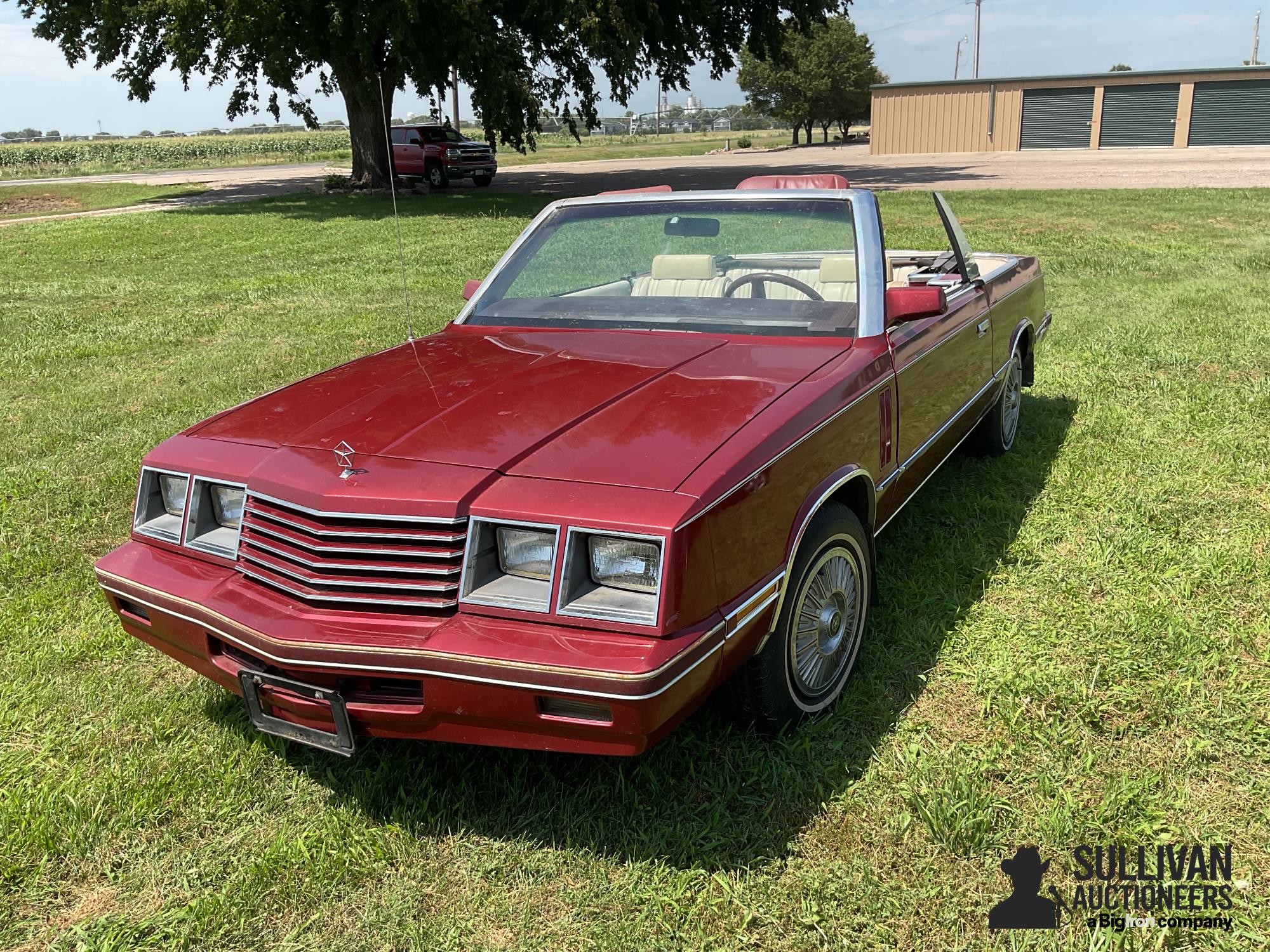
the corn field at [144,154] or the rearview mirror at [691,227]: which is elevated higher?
the corn field at [144,154]

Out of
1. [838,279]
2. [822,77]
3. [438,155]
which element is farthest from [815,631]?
→ [822,77]

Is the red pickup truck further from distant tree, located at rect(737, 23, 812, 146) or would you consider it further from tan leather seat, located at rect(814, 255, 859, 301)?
distant tree, located at rect(737, 23, 812, 146)

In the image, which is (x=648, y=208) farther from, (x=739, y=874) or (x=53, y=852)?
(x=53, y=852)

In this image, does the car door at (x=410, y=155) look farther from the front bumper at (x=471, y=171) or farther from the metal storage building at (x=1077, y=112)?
the metal storage building at (x=1077, y=112)

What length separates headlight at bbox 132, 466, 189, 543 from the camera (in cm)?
292

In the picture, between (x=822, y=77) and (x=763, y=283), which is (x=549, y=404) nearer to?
(x=763, y=283)

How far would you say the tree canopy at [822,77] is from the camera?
185 feet

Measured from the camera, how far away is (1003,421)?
5293 mm

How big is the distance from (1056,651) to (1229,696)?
521mm

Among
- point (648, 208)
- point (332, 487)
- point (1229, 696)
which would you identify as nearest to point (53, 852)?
point (332, 487)

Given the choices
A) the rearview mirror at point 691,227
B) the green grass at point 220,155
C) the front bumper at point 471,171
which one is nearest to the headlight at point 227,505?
the rearview mirror at point 691,227

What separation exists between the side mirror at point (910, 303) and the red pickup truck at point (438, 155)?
24615 millimetres

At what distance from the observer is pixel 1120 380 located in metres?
6.70

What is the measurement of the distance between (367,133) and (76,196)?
966 centimetres
